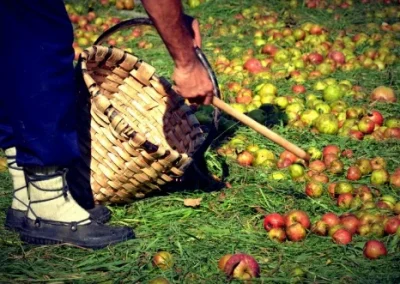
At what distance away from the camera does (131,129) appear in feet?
11.8

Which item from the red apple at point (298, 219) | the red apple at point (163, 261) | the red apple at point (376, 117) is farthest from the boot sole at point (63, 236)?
the red apple at point (376, 117)

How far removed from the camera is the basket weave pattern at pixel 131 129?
369cm

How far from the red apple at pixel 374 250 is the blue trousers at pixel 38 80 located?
166 cm

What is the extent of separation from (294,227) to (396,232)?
0.57 meters

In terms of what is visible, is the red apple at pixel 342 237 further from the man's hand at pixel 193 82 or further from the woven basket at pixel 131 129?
the man's hand at pixel 193 82

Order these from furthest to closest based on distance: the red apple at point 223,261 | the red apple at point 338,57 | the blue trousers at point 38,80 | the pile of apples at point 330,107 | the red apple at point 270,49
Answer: the red apple at point 270,49
the red apple at point 338,57
the pile of apples at point 330,107
the red apple at point 223,261
the blue trousers at point 38,80

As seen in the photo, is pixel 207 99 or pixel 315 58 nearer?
pixel 207 99

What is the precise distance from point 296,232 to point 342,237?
0.26 meters

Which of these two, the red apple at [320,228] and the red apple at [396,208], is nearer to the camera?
the red apple at [320,228]

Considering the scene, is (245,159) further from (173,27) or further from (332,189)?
(173,27)

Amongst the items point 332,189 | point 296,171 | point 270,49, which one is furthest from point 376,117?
point 270,49

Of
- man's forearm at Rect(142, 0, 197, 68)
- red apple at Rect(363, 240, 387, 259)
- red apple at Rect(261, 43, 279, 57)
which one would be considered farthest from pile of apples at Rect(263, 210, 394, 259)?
red apple at Rect(261, 43, 279, 57)

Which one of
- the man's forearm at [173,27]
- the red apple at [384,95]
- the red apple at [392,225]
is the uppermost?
the man's forearm at [173,27]

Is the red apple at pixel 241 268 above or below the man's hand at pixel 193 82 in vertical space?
below
